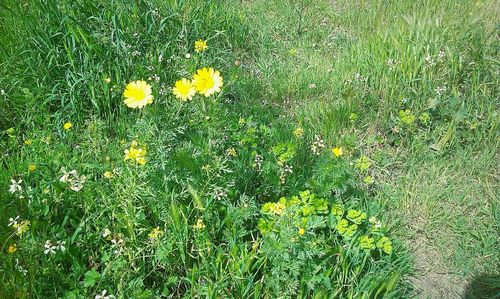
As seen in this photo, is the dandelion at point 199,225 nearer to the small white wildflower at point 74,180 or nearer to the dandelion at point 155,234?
the dandelion at point 155,234

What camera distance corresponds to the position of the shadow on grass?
7.01ft

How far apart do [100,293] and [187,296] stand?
339mm

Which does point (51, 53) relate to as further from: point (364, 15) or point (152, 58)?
point (364, 15)

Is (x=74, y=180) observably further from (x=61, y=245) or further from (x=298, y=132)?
(x=298, y=132)

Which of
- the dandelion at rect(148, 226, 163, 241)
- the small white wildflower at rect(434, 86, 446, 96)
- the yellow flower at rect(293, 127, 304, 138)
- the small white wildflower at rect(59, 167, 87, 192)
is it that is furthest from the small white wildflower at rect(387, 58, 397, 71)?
the small white wildflower at rect(59, 167, 87, 192)

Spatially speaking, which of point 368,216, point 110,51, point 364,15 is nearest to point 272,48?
point 364,15

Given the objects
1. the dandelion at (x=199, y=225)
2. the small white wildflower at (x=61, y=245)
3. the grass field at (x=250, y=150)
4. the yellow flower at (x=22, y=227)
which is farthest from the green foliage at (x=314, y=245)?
the yellow flower at (x=22, y=227)

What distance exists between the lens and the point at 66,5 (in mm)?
2934

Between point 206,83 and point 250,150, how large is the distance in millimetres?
548

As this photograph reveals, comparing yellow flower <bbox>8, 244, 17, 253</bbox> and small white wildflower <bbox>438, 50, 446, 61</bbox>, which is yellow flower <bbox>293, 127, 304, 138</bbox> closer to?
small white wildflower <bbox>438, 50, 446, 61</bbox>

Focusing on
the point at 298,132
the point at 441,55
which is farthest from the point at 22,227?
the point at 441,55

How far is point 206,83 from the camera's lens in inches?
73.1

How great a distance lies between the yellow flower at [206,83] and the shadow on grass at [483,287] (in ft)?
4.95

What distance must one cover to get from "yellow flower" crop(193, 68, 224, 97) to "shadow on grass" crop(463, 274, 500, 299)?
1.51 metres
